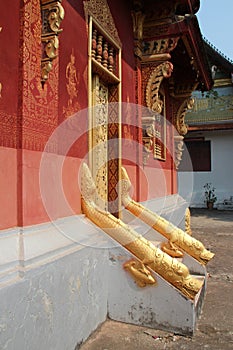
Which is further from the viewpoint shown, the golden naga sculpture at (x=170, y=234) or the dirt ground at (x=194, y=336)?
the golden naga sculpture at (x=170, y=234)

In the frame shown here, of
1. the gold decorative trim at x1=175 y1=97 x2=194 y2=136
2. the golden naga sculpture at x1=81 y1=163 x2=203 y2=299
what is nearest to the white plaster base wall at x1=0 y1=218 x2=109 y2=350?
the golden naga sculpture at x1=81 y1=163 x2=203 y2=299

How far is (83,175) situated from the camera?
3201 mm

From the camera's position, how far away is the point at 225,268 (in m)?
5.34

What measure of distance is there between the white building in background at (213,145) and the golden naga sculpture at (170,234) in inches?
457

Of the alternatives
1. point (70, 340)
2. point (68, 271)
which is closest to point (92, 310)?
point (70, 340)

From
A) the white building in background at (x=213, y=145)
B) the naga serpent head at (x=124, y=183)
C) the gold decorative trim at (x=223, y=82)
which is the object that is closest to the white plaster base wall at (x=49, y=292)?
the naga serpent head at (x=124, y=183)

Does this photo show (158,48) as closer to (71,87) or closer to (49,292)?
(71,87)

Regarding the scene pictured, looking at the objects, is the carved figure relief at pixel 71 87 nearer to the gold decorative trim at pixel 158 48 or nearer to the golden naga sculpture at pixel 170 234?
the golden naga sculpture at pixel 170 234

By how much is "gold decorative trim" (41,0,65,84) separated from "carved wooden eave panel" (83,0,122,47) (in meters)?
0.90

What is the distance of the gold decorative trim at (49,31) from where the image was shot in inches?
94.8

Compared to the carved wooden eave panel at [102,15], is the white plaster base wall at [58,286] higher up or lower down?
lower down

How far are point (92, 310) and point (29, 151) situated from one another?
152cm

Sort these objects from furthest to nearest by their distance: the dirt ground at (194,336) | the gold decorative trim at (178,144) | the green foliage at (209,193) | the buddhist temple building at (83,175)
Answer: the green foliage at (209,193) < the gold decorative trim at (178,144) < the dirt ground at (194,336) < the buddhist temple building at (83,175)

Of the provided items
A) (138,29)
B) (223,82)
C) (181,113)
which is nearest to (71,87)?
(138,29)
